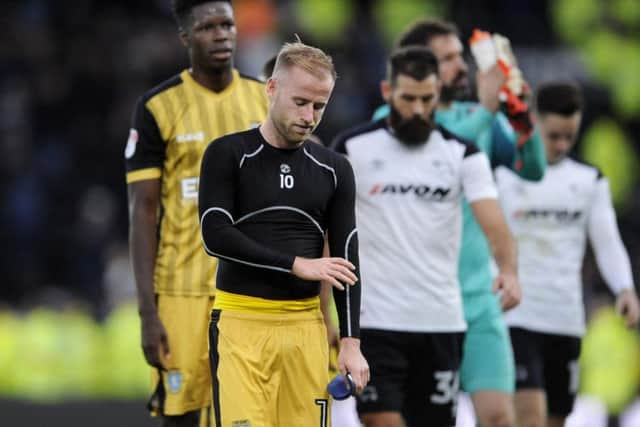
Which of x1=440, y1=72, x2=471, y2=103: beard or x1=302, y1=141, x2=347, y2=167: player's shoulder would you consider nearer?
x1=302, y1=141, x2=347, y2=167: player's shoulder

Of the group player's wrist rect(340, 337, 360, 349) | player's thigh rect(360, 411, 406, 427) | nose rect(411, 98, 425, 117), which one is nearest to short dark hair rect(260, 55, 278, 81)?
nose rect(411, 98, 425, 117)

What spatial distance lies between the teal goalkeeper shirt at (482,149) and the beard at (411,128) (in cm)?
48

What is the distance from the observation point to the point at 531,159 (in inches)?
341

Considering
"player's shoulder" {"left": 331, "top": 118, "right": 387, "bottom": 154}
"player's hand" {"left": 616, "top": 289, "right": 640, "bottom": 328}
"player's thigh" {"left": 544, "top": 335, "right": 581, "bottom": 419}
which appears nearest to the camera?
"player's shoulder" {"left": 331, "top": 118, "right": 387, "bottom": 154}

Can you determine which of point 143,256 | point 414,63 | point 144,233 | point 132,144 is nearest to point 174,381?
point 143,256

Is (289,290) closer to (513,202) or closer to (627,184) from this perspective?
(513,202)

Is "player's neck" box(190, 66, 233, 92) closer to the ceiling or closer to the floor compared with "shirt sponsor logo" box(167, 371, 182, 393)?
closer to the ceiling

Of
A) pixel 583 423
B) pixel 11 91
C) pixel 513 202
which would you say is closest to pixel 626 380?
pixel 583 423

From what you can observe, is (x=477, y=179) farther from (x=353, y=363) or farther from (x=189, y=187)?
(x=353, y=363)

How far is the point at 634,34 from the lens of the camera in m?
20.7

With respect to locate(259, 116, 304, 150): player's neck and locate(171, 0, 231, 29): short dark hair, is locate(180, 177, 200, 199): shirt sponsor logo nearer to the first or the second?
locate(171, 0, 231, 29): short dark hair

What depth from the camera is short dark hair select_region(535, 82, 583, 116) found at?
9539 millimetres

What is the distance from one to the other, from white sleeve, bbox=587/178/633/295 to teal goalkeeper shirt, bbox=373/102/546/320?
0.87 m

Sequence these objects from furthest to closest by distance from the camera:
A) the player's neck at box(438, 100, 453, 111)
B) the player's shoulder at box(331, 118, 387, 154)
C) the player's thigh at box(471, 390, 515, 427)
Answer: the player's neck at box(438, 100, 453, 111) < the player's thigh at box(471, 390, 515, 427) < the player's shoulder at box(331, 118, 387, 154)
